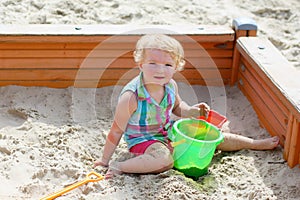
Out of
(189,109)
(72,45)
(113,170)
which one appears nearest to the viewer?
(113,170)

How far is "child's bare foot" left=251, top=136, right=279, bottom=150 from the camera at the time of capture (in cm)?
208

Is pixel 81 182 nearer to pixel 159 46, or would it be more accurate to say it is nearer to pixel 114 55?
pixel 159 46

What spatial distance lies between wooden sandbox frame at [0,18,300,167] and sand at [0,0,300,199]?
2.2 inches

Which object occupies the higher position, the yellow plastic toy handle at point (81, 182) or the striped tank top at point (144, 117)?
the striped tank top at point (144, 117)

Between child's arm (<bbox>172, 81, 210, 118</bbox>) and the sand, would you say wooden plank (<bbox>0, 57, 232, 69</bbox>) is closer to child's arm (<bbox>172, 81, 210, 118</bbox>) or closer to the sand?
the sand

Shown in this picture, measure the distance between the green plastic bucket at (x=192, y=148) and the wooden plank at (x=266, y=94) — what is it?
25 cm

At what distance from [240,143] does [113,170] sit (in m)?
0.52

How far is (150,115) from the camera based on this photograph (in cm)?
203

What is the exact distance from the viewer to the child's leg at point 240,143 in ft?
6.89

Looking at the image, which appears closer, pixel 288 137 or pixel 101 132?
pixel 288 137

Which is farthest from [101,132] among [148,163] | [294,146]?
[294,146]

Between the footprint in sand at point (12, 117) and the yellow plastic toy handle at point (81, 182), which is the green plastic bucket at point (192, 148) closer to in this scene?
the yellow plastic toy handle at point (81, 182)

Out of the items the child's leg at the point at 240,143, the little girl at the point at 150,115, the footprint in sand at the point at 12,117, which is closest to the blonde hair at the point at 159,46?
the little girl at the point at 150,115

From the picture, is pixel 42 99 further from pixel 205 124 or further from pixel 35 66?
pixel 205 124
